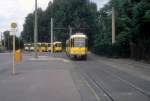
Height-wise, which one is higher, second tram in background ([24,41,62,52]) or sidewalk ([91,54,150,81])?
second tram in background ([24,41,62,52])

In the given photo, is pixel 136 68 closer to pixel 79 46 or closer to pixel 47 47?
pixel 79 46

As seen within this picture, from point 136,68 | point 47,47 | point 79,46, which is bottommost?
point 136,68

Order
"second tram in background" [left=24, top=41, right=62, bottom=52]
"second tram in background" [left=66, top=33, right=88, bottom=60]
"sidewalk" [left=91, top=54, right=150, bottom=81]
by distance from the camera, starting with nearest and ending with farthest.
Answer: "sidewalk" [left=91, top=54, right=150, bottom=81], "second tram in background" [left=66, top=33, right=88, bottom=60], "second tram in background" [left=24, top=41, right=62, bottom=52]

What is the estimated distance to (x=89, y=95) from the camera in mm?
17625

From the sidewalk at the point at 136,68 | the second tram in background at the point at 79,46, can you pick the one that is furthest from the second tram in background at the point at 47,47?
the sidewalk at the point at 136,68

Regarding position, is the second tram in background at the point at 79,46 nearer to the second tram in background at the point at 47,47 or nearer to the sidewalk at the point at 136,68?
the sidewalk at the point at 136,68

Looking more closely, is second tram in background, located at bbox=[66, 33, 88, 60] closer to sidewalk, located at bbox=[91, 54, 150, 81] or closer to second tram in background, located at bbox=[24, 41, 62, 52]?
sidewalk, located at bbox=[91, 54, 150, 81]

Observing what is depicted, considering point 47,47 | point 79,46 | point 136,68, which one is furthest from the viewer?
point 47,47

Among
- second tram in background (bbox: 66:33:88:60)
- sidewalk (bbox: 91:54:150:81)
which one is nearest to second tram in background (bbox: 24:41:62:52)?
second tram in background (bbox: 66:33:88:60)

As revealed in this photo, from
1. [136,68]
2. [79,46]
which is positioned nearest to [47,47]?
[79,46]

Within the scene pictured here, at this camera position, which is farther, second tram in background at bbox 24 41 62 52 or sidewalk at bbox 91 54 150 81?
second tram in background at bbox 24 41 62 52

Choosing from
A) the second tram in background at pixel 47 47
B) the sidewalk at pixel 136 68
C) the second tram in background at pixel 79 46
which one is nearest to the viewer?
the sidewalk at pixel 136 68

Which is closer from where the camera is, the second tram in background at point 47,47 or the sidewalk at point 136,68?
the sidewalk at point 136,68

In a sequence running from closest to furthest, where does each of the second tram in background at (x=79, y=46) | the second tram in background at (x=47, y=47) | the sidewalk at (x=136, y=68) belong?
1. the sidewalk at (x=136, y=68)
2. the second tram in background at (x=79, y=46)
3. the second tram in background at (x=47, y=47)
